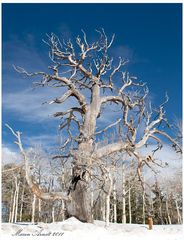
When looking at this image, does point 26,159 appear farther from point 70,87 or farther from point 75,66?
point 75,66

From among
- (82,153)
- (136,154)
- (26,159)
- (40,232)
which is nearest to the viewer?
(40,232)

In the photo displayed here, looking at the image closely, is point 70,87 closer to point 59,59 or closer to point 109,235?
point 59,59

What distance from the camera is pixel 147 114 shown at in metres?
10.5

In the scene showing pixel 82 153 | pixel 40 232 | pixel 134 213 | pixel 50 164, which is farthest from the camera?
pixel 134 213

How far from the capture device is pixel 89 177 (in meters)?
8.97

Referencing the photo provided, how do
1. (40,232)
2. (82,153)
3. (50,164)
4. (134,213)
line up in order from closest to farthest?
(40,232)
(82,153)
(50,164)
(134,213)

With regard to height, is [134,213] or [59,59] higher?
[59,59]

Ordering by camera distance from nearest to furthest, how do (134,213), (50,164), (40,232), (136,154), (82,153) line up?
(40,232) → (82,153) → (136,154) → (50,164) → (134,213)

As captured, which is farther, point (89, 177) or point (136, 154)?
point (136, 154)

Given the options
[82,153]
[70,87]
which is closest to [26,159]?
[82,153]

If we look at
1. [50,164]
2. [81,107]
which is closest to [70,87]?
[81,107]

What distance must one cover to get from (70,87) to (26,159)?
9.34 feet

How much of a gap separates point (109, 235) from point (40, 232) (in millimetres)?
1489

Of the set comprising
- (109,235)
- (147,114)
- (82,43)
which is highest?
(82,43)
